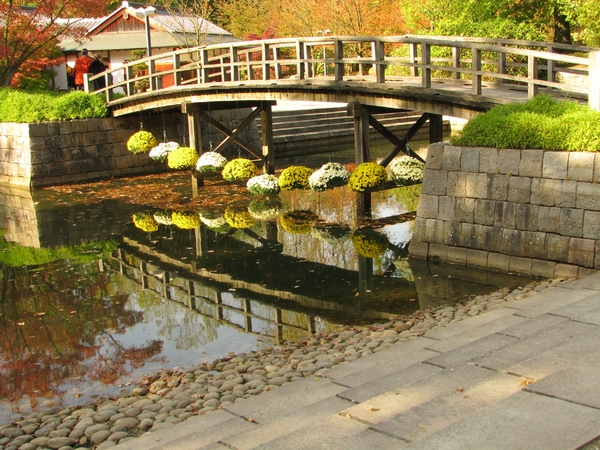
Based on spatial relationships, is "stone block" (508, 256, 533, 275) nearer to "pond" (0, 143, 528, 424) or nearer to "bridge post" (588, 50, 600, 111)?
"pond" (0, 143, 528, 424)

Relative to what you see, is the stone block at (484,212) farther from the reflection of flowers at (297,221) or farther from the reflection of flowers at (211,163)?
the reflection of flowers at (211,163)

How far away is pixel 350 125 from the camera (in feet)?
96.7

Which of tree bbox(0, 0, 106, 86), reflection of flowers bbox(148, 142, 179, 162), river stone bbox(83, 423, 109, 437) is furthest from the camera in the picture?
tree bbox(0, 0, 106, 86)

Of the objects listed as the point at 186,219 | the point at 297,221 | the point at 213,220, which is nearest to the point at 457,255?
the point at 297,221

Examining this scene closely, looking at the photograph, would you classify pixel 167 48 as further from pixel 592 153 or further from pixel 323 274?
pixel 592 153

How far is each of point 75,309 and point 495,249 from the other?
19.7 ft

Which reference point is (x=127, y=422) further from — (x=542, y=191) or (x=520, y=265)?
(x=542, y=191)

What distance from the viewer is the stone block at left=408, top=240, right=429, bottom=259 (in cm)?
1163

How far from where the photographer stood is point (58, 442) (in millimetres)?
6211

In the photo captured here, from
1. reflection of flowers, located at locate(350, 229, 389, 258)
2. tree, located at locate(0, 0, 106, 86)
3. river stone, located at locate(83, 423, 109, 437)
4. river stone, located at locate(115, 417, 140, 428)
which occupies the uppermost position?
tree, located at locate(0, 0, 106, 86)

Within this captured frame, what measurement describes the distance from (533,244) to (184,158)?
1097 cm

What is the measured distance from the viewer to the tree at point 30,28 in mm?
23422

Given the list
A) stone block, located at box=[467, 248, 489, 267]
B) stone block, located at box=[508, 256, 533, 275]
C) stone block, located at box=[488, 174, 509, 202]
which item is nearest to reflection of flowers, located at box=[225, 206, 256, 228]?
stone block, located at box=[467, 248, 489, 267]

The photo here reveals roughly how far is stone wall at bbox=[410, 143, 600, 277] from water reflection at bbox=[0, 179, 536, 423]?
0.40 meters
